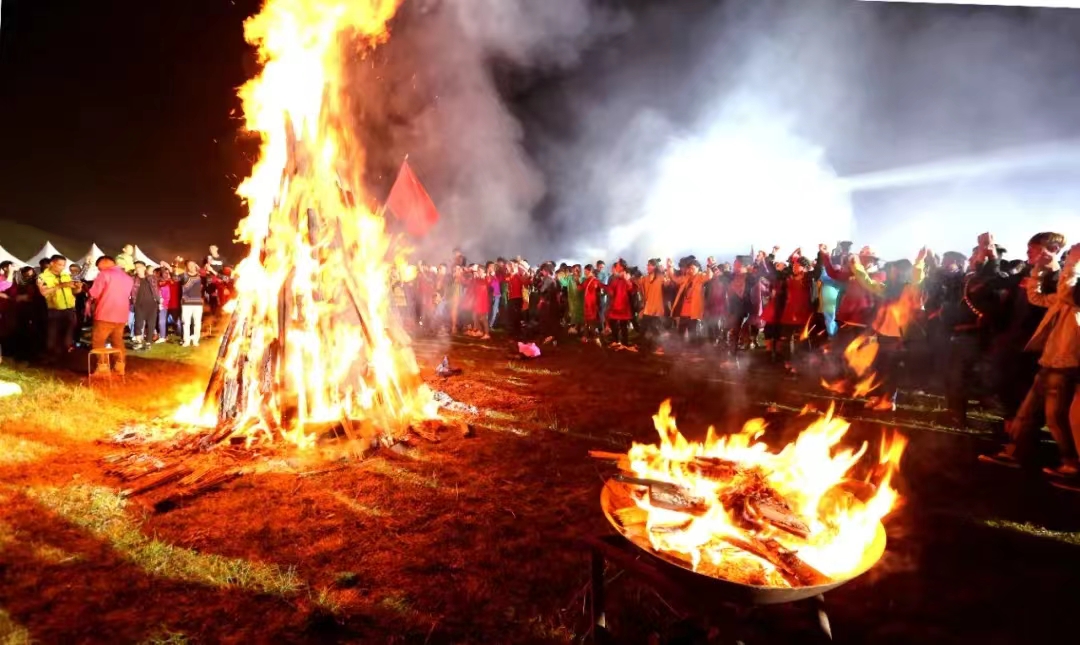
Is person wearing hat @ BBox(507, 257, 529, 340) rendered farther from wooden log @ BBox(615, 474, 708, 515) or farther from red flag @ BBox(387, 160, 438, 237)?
wooden log @ BBox(615, 474, 708, 515)

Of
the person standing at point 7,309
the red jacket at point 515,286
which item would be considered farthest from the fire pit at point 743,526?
the red jacket at point 515,286

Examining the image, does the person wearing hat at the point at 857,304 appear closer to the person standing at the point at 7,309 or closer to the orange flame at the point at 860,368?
the orange flame at the point at 860,368

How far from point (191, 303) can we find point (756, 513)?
43.5 feet

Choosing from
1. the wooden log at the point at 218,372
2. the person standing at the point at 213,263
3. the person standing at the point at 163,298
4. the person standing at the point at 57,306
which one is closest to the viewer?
the wooden log at the point at 218,372

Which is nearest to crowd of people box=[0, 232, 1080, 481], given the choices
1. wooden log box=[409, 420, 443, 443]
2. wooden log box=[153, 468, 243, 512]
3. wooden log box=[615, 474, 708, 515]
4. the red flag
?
the red flag

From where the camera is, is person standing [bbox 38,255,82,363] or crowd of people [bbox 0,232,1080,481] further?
person standing [bbox 38,255,82,363]

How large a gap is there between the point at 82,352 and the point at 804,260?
1364 cm

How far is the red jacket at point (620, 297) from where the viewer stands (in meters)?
12.5

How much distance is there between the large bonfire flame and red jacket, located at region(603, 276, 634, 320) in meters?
7.00

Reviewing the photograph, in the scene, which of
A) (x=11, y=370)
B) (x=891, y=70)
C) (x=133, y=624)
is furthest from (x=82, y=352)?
(x=891, y=70)

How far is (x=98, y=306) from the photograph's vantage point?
859 centimetres

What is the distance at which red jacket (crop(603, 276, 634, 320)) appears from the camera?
12.5m

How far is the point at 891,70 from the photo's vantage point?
5.71 m

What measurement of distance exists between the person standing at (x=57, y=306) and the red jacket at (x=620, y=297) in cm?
1080
